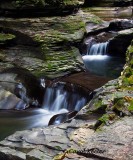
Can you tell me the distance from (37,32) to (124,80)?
8.06m

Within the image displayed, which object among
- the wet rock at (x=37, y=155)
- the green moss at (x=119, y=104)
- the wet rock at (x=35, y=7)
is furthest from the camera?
the wet rock at (x=35, y=7)

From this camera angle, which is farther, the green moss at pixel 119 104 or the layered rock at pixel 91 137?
the green moss at pixel 119 104

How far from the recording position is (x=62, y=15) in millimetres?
15812

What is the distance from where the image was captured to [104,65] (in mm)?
16609

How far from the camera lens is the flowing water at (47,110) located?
1076 cm

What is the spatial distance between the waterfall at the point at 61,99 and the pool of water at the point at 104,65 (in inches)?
129

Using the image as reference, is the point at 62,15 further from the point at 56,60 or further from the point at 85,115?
the point at 85,115

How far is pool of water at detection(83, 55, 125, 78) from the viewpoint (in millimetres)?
15370

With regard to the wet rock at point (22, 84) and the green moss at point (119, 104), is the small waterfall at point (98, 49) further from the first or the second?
the green moss at point (119, 104)

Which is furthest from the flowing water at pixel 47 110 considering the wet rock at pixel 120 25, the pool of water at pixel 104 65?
the wet rock at pixel 120 25

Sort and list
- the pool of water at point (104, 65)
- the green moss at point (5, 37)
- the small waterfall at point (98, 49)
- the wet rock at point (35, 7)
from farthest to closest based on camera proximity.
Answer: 1. the small waterfall at point (98, 49)
2. the pool of water at point (104, 65)
3. the wet rock at point (35, 7)
4. the green moss at point (5, 37)

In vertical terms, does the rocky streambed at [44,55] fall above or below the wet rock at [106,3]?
below

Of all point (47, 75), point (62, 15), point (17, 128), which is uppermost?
point (62, 15)

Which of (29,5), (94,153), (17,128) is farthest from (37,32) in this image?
(94,153)
